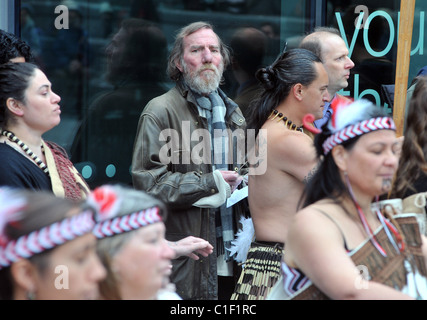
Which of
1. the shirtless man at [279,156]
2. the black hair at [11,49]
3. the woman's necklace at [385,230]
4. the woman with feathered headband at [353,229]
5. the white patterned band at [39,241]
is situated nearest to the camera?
the white patterned band at [39,241]

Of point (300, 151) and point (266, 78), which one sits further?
point (266, 78)

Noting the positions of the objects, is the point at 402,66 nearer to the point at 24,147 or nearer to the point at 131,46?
the point at 24,147

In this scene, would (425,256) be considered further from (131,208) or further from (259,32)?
(259,32)

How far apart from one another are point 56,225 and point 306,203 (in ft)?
3.36

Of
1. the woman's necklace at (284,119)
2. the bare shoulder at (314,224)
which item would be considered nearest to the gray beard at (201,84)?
the woman's necklace at (284,119)

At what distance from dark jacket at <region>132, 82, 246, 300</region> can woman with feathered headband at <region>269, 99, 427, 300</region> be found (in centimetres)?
155

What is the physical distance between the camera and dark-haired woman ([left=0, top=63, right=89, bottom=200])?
3.24 metres

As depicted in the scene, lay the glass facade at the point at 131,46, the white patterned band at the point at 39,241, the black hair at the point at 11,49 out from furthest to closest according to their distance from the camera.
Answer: the glass facade at the point at 131,46 → the black hair at the point at 11,49 → the white patterned band at the point at 39,241

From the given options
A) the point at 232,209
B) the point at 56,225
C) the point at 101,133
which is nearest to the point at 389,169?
the point at 56,225

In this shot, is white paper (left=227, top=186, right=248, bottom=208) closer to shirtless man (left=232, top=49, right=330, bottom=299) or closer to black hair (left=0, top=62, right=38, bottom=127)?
shirtless man (left=232, top=49, right=330, bottom=299)

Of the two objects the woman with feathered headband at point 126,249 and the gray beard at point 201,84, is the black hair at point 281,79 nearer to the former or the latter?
the gray beard at point 201,84

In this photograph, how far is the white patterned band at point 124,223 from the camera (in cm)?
207

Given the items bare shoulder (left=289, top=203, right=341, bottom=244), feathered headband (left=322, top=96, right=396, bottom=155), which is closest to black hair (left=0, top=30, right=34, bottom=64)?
feathered headband (left=322, top=96, right=396, bottom=155)

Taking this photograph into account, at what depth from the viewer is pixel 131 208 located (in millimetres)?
2127
